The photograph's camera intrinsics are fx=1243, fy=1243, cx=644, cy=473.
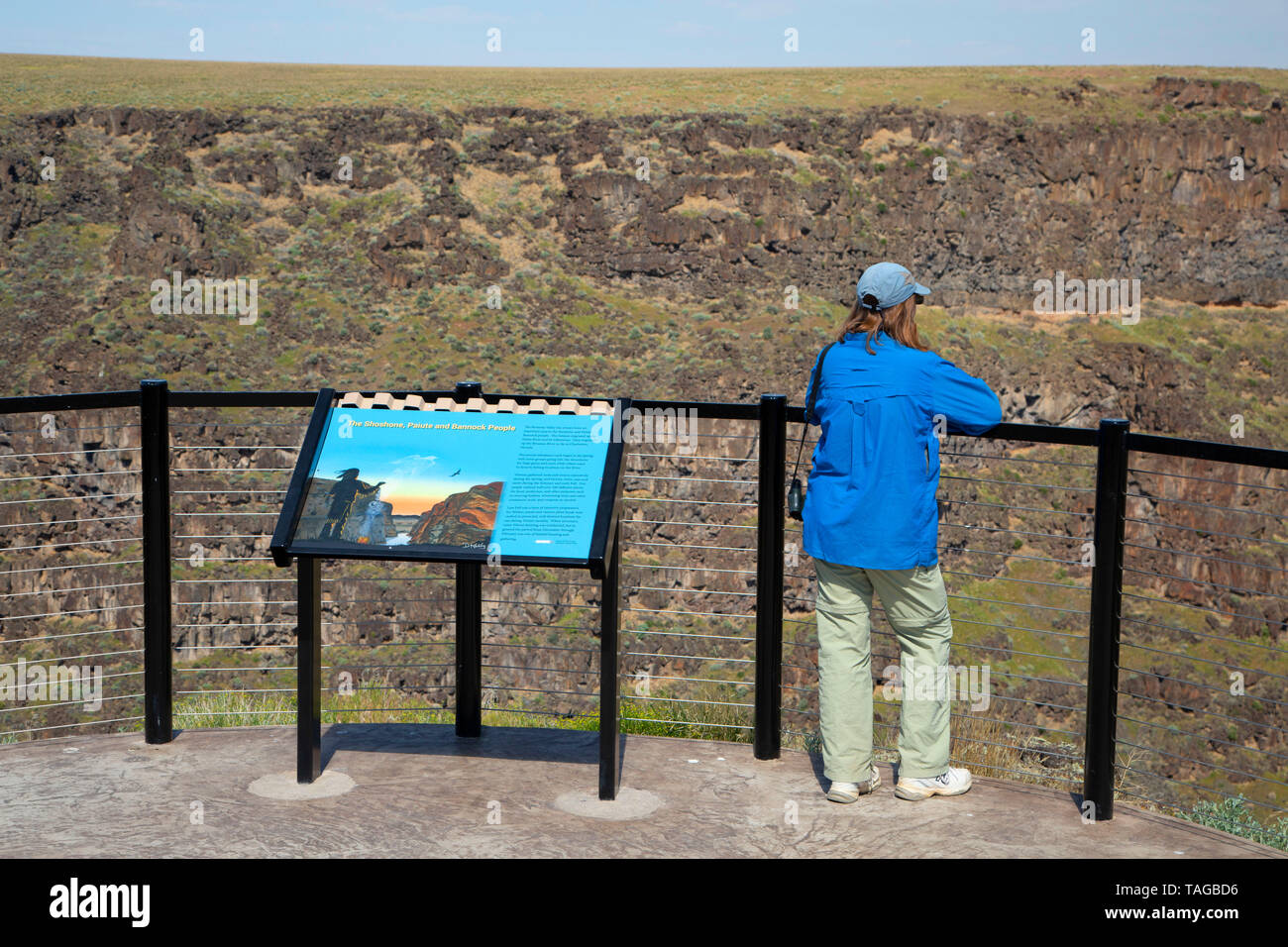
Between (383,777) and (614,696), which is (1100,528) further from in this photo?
(383,777)

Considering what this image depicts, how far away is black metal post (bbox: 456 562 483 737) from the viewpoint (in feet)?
17.3

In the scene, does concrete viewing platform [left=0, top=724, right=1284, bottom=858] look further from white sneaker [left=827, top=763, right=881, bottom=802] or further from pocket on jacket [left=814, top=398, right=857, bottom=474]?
pocket on jacket [left=814, top=398, right=857, bottom=474]

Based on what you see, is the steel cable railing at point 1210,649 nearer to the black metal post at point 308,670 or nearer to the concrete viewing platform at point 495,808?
the concrete viewing platform at point 495,808

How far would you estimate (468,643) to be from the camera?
535 cm

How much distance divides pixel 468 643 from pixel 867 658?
68.9 inches

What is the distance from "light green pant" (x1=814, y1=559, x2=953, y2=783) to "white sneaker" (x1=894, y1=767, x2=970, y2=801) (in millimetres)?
35

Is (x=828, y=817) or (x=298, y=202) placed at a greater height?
(x=298, y=202)

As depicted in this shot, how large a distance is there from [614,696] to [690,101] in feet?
177

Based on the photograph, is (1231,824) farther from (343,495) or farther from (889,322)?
(343,495)

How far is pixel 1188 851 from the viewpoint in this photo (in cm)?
429
